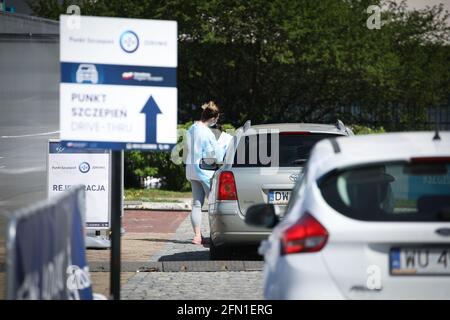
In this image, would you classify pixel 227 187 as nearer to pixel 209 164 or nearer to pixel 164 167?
pixel 209 164

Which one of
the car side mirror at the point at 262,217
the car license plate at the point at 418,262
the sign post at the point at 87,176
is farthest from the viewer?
the sign post at the point at 87,176

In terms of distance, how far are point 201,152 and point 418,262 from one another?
916cm

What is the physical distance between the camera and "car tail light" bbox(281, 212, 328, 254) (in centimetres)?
631

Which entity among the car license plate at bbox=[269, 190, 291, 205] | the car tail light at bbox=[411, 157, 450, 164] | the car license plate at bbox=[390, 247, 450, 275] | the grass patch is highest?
the car tail light at bbox=[411, 157, 450, 164]

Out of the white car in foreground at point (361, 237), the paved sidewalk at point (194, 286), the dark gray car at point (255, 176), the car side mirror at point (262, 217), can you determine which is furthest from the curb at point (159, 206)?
the white car in foreground at point (361, 237)

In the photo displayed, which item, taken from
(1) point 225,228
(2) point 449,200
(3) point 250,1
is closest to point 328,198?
(2) point 449,200

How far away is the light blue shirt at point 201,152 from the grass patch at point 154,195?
27.4 feet

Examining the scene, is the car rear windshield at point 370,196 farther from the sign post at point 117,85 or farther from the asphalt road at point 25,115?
the asphalt road at point 25,115

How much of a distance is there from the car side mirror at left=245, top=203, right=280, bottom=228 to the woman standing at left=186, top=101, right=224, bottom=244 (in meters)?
7.53

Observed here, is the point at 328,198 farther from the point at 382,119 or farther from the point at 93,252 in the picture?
the point at 382,119

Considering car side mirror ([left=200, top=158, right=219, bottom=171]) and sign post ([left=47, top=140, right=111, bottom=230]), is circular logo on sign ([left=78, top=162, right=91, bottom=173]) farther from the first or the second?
car side mirror ([left=200, top=158, right=219, bottom=171])

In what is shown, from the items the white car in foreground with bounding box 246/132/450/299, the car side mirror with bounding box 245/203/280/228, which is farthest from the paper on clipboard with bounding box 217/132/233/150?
the white car in foreground with bounding box 246/132/450/299

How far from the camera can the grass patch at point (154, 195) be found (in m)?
24.1

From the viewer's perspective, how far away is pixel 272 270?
663 centimetres
